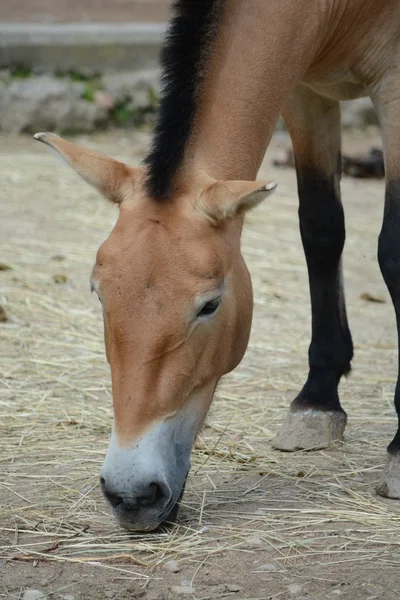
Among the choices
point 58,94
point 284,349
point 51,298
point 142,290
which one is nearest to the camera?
A: point 142,290

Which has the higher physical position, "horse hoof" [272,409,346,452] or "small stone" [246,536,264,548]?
"small stone" [246,536,264,548]

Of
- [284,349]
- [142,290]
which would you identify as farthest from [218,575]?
[284,349]

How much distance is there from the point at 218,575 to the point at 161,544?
239 millimetres

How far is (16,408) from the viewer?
435cm

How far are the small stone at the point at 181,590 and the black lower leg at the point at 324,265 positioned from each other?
64.1 inches

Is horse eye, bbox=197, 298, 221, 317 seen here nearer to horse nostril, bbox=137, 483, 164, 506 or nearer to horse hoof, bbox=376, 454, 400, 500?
horse nostril, bbox=137, 483, 164, 506

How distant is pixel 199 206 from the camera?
303 cm

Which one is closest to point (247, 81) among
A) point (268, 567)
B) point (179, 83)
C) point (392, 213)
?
point (179, 83)

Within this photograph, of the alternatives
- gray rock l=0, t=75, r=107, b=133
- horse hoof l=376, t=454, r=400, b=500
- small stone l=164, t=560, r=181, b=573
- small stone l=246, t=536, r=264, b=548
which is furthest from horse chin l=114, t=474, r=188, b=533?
gray rock l=0, t=75, r=107, b=133

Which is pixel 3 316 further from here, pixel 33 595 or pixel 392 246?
pixel 33 595

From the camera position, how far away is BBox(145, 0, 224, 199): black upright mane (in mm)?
3107

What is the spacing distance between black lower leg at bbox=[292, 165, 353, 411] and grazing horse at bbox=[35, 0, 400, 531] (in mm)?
357

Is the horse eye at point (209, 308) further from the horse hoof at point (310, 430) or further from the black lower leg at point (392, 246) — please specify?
the horse hoof at point (310, 430)

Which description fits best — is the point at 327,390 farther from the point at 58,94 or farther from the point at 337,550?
the point at 58,94
